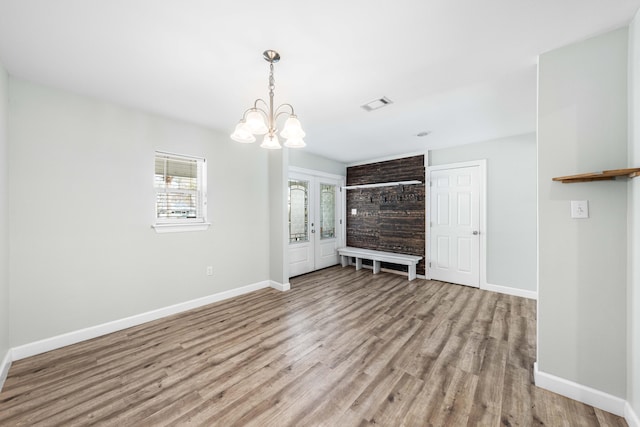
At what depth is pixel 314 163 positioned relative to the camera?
5.17m

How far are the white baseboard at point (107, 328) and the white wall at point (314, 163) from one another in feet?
8.44

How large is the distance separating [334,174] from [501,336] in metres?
4.10

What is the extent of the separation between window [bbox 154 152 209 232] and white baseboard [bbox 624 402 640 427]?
404 cm

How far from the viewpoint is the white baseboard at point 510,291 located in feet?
11.9

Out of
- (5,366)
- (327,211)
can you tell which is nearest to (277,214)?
(327,211)

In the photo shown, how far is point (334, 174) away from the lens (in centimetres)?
565

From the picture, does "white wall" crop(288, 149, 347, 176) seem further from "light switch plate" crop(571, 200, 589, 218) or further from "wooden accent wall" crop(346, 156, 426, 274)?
"light switch plate" crop(571, 200, 589, 218)

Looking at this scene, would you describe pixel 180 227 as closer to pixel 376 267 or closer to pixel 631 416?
pixel 376 267

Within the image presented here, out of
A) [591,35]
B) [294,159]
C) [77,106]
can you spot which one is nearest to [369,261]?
[294,159]

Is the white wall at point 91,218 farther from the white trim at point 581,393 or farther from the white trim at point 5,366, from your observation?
the white trim at point 581,393

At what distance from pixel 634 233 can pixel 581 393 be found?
3.73 feet

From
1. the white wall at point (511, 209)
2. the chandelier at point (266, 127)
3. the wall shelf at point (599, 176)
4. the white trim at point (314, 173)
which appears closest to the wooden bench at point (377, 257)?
the white wall at point (511, 209)

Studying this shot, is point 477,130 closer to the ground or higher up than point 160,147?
higher up

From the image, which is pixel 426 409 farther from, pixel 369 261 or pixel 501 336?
pixel 369 261
